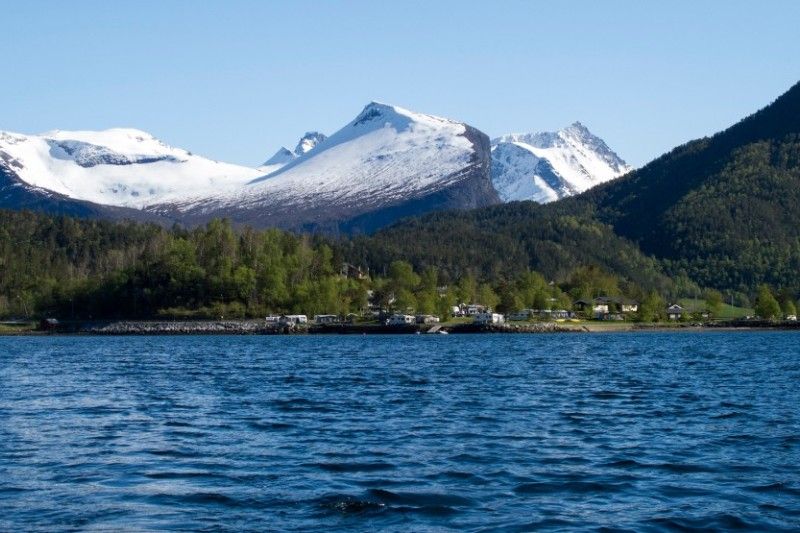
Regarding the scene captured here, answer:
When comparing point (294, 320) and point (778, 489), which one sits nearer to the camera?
point (778, 489)

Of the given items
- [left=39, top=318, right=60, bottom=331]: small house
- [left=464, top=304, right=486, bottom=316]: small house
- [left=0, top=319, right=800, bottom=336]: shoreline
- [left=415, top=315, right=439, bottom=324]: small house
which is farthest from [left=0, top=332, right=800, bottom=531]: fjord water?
[left=464, top=304, right=486, bottom=316]: small house

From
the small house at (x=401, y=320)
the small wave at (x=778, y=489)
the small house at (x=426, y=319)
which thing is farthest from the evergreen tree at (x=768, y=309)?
the small wave at (x=778, y=489)

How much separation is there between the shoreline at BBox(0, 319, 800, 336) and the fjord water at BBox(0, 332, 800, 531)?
100 meters

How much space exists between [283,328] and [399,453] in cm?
13187

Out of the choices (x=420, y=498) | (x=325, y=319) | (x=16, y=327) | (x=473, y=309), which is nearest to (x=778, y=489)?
(x=420, y=498)

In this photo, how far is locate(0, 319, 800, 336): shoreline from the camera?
531 ft

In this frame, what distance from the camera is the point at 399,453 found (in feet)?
104

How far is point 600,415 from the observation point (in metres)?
41.3

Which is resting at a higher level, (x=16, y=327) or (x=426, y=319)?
(x=16, y=327)

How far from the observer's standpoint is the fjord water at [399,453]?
2438cm

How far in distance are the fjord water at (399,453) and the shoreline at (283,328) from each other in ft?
329

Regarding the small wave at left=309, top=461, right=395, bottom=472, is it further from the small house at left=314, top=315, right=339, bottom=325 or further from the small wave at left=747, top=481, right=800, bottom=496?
the small house at left=314, top=315, right=339, bottom=325

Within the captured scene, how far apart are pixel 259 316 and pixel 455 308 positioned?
3497cm

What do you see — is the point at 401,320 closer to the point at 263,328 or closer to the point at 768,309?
the point at 263,328
